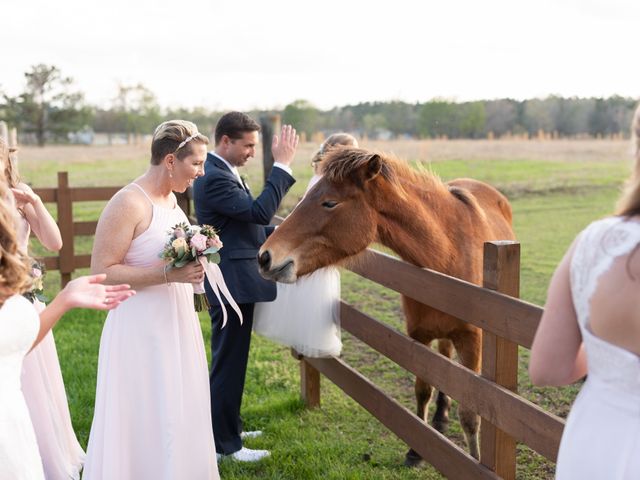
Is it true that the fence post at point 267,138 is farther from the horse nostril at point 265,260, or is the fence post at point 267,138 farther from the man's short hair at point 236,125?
the horse nostril at point 265,260

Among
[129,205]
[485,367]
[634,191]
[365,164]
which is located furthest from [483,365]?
[129,205]

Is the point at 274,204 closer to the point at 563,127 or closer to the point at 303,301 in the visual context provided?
the point at 303,301

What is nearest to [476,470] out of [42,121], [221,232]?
[221,232]

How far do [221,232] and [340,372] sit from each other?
1.46 m

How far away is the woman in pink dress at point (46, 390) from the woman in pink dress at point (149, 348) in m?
0.89

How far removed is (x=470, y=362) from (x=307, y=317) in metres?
1.26

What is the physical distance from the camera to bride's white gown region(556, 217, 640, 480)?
165 centimetres

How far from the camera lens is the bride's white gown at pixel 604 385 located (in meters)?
1.65

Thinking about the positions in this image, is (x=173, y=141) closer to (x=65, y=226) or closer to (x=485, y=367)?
(x=485, y=367)

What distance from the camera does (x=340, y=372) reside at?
4965mm

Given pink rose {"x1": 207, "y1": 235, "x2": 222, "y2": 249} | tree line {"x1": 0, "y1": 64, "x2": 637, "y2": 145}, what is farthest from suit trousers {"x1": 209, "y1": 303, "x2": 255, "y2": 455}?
tree line {"x1": 0, "y1": 64, "x2": 637, "y2": 145}

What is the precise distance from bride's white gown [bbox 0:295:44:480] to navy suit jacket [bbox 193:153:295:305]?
6.95 ft

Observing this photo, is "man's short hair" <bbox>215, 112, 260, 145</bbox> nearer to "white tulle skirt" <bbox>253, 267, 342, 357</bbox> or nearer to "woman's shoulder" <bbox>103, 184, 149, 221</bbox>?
"woman's shoulder" <bbox>103, 184, 149, 221</bbox>

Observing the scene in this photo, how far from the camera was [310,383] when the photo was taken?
5496 mm
